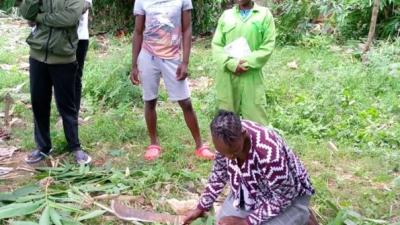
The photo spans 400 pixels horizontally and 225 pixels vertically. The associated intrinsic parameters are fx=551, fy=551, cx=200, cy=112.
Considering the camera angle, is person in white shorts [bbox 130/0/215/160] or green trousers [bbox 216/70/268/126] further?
person in white shorts [bbox 130/0/215/160]

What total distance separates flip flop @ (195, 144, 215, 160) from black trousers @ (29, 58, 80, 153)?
3.16 feet

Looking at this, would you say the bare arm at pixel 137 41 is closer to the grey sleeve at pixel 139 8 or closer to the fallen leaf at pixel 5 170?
the grey sleeve at pixel 139 8

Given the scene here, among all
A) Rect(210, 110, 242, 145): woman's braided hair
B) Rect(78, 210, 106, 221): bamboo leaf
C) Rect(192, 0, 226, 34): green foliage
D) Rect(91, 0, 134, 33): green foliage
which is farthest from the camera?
Rect(91, 0, 134, 33): green foliage

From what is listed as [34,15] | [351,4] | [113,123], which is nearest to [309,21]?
[351,4]

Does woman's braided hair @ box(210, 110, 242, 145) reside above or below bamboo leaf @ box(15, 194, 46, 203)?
above

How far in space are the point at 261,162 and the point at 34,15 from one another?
2.14m

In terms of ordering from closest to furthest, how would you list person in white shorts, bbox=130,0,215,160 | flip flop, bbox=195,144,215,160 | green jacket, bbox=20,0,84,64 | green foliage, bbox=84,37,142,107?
green jacket, bbox=20,0,84,64
person in white shorts, bbox=130,0,215,160
flip flop, bbox=195,144,215,160
green foliage, bbox=84,37,142,107

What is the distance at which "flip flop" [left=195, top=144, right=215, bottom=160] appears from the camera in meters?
4.41

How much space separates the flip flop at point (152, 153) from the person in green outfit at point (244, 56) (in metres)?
0.75

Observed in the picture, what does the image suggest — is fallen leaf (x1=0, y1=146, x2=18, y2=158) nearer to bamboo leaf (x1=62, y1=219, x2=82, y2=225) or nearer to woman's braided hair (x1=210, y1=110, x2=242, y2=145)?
bamboo leaf (x1=62, y1=219, x2=82, y2=225)

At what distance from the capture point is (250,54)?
151 inches

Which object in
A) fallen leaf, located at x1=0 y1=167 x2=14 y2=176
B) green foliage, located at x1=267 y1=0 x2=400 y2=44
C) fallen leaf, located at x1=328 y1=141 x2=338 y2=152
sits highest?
green foliage, located at x1=267 y1=0 x2=400 y2=44

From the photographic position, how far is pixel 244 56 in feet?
12.7

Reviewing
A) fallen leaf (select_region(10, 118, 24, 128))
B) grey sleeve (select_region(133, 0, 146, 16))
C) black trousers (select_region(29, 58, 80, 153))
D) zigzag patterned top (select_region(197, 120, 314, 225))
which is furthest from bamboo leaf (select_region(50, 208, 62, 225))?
fallen leaf (select_region(10, 118, 24, 128))
